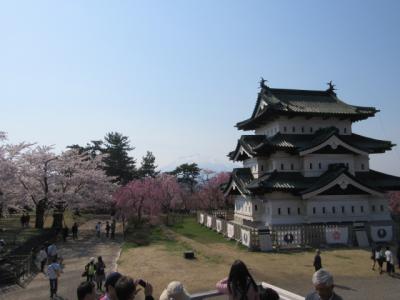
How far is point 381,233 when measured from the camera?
27.7 m

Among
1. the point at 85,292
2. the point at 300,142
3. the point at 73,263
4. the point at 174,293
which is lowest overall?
the point at 73,263

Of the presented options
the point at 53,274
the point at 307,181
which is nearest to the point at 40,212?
the point at 53,274

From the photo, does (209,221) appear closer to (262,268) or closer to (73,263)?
(73,263)

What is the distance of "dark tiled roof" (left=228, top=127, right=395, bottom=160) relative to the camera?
30.9 m

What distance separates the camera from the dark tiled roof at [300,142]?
30938mm

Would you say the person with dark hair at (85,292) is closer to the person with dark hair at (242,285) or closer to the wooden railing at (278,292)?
the person with dark hair at (242,285)

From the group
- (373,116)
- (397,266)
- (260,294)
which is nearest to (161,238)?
(397,266)

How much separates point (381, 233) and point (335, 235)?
4073mm

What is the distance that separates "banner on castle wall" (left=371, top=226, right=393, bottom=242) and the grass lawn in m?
3.51

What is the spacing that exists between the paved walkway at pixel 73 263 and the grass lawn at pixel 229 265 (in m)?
1.52

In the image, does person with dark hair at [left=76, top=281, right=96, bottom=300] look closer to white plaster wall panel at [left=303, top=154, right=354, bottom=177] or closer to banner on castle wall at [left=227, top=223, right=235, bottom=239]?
banner on castle wall at [left=227, top=223, right=235, bottom=239]

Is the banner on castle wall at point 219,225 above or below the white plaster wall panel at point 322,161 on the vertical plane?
below

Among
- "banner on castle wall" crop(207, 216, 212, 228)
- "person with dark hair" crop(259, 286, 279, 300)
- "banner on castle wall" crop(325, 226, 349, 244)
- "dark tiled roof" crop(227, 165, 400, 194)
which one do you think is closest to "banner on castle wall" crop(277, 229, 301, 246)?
"banner on castle wall" crop(325, 226, 349, 244)

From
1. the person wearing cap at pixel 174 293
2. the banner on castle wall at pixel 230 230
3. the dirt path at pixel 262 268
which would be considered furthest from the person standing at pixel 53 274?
the banner on castle wall at pixel 230 230
